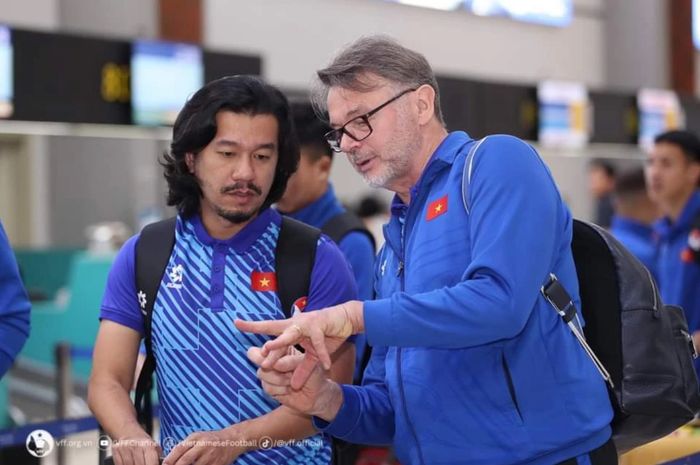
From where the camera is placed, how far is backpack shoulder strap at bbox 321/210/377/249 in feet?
12.1

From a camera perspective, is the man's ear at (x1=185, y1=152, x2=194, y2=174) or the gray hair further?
the man's ear at (x1=185, y1=152, x2=194, y2=174)

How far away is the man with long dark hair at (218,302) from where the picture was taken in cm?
252

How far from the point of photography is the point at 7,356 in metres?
2.86

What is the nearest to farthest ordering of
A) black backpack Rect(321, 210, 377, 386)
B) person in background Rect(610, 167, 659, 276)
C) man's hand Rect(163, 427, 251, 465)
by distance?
man's hand Rect(163, 427, 251, 465)
black backpack Rect(321, 210, 377, 386)
person in background Rect(610, 167, 659, 276)

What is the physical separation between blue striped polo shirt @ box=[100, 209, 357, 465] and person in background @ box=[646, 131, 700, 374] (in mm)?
2825

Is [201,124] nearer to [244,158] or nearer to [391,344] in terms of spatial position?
[244,158]

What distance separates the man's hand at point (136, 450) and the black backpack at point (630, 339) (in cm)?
93

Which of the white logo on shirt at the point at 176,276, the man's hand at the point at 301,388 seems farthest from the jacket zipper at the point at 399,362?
the white logo on shirt at the point at 176,276

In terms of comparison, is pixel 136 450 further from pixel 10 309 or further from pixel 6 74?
pixel 6 74

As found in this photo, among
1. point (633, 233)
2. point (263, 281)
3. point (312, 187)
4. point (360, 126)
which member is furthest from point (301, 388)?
point (633, 233)

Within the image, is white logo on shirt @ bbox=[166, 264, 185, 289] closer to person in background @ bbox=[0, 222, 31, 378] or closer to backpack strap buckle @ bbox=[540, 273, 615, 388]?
person in background @ bbox=[0, 222, 31, 378]

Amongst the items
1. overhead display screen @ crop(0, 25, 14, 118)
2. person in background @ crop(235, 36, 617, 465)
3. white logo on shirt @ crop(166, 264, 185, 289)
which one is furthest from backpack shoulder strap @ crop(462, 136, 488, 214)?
overhead display screen @ crop(0, 25, 14, 118)

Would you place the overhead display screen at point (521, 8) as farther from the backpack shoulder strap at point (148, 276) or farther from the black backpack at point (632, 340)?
the black backpack at point (632, 340)

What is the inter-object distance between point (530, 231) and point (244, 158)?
0.80m
